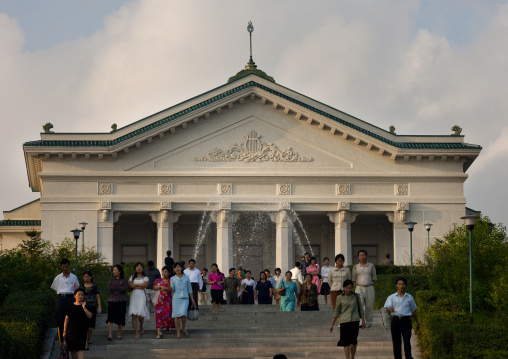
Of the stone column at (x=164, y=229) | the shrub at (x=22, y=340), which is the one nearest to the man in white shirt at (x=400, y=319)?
the shrub at (x=22, y=340)

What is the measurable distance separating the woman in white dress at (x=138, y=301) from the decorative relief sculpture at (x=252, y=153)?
2199 centimetres

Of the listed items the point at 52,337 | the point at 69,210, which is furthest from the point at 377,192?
the point at 52,337

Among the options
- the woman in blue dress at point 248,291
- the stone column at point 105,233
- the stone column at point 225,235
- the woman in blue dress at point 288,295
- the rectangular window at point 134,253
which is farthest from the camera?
the rectangular window at point 134,253

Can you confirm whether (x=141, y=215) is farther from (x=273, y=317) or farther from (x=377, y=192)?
(x=273, y=317)

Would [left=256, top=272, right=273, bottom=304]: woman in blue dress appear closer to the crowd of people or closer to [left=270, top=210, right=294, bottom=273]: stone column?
the crowd of people

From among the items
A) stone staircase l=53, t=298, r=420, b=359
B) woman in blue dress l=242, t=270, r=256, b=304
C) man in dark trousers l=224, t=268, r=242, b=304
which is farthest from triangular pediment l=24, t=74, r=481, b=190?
stone staircase l=53, t=298, r=420, b=359

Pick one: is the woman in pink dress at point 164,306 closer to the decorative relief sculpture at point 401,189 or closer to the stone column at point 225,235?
the stone column at point 225,235

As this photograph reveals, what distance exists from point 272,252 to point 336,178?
5.23 meters

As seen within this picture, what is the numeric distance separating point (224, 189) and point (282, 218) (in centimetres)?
291

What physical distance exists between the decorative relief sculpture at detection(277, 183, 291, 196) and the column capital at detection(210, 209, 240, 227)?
85.1 inches

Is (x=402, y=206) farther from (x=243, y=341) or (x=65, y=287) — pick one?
(x=65, y=287)

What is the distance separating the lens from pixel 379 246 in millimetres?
49531

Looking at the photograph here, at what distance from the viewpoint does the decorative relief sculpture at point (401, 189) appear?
1816 inches

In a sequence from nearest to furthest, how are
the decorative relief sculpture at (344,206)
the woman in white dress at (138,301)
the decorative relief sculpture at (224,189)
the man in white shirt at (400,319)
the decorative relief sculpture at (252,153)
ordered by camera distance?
1. the man in white shirt at (400,319)
2. the woman in white dress at (138,301)
3. the decorative relief sculpture at (224,189)
4. the decorative relief sculpture at (344,206)
5. the decorative relief sculpture at (252,153)
